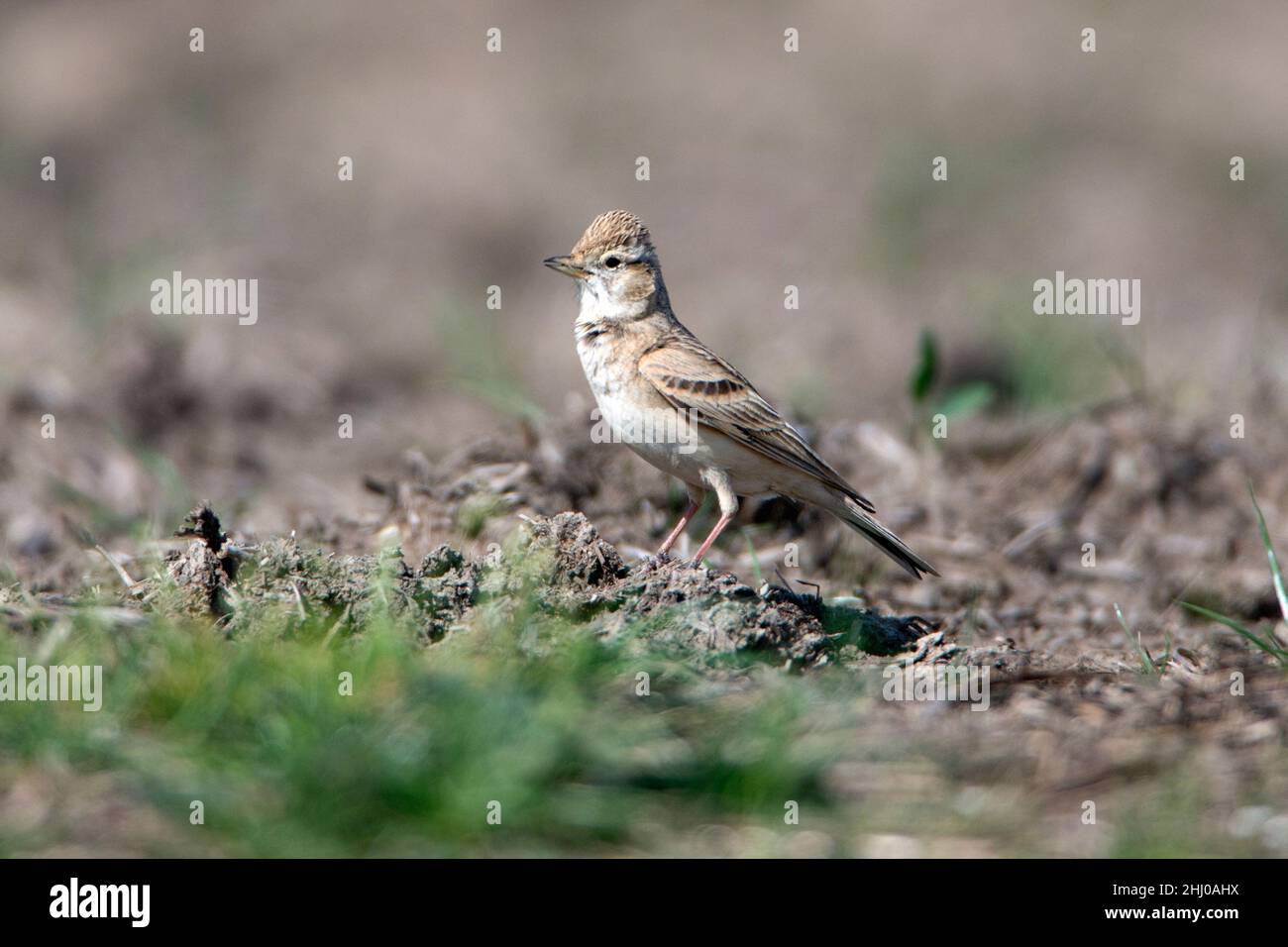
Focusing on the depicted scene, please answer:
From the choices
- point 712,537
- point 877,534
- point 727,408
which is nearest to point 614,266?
point 727,408

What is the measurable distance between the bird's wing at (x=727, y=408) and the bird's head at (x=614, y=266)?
45cm

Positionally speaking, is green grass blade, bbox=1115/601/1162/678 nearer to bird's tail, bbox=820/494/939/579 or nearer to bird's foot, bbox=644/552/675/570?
bird's tail, bbox=820/494/939/579

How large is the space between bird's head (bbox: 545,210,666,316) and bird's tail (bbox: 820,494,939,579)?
1462 millimetres

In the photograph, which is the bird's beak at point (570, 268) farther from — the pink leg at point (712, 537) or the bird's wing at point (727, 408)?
the pink leg at point (712, 537)

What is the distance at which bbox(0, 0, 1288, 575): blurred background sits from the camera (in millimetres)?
10250

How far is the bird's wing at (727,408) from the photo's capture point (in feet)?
23.2

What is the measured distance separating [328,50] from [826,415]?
12530 millimetres

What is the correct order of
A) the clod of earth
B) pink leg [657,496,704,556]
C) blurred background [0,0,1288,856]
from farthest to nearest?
pink leg [657,496,704,556] → the clod of earth → blurred background [0,0,1288,856]

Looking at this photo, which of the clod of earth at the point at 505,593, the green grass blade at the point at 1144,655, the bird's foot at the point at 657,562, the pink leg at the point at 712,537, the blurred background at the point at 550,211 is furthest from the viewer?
the blurred background at the point at 550,211

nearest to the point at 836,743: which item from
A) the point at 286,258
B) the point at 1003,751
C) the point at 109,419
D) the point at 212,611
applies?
the point at 1003,751

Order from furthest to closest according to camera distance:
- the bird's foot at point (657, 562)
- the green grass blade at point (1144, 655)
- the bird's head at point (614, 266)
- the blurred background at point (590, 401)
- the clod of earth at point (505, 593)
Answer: the bird's head at point (614, 266)
the bird's foot at point (657, 562)
the green grass blade at point (1144, 655)
the clod of earth at point (505, 593)
the blurred background at point (590, 401)

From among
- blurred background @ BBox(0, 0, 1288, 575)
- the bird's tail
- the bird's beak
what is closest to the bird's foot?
the bird's tail

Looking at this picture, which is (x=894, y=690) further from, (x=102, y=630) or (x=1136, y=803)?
(x=102, y=630)

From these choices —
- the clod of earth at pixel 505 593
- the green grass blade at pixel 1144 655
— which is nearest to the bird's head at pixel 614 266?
the clod of earth at pixel 505 593
